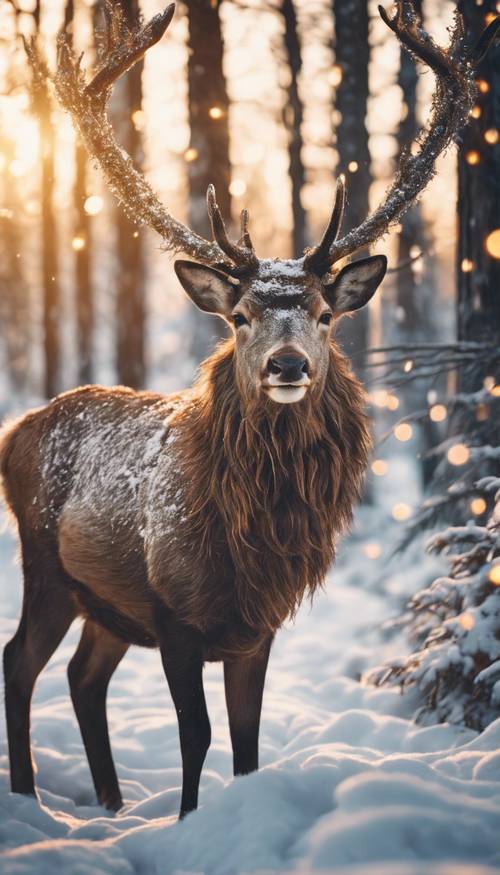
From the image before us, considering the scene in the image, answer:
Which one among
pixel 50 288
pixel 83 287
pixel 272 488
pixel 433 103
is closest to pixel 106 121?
pixel 433 103

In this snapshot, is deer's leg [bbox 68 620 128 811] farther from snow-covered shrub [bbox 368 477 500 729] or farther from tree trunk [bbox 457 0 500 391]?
tree trunk [bbox 457 0 500 391]

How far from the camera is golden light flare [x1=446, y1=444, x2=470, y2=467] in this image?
508cm

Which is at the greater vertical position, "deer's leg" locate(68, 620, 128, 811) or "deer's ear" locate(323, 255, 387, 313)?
"deer's ear" locate(323, 255, 387, 313)

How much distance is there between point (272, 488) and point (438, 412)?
6.45ft

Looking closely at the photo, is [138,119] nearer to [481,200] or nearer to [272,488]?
[481,200]

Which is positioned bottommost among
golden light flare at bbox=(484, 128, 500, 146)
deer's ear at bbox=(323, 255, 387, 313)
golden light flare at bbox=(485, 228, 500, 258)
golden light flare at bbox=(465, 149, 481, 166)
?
deer's ear at bbox=(323, 255, 387, 313)

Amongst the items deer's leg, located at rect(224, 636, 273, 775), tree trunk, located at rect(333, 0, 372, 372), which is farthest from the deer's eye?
tree trunk, located at rect(333, 0, 372, 372)

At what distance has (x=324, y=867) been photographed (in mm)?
2531

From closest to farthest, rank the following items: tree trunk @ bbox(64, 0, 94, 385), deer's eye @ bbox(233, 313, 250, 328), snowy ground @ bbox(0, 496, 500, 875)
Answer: snowy ground @ bbox(0, 496, 500, 875) < deer's eye @ bbox(233, 313, 250, 328) < tree trunk @ bbox(64, 0, 94, 385)

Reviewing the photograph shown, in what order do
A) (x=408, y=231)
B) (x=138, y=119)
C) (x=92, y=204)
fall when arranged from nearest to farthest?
1. (x=92, y=204)
2. (x=138, y=119)
3. (x=408, y=231)

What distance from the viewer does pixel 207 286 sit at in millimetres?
4262

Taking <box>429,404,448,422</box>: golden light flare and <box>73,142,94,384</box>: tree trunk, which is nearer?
<box>429,404,448,422</box>: golden light flare

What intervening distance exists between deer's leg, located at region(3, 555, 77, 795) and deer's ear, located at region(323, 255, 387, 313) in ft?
7.36

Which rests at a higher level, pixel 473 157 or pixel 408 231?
pixel 408 231
